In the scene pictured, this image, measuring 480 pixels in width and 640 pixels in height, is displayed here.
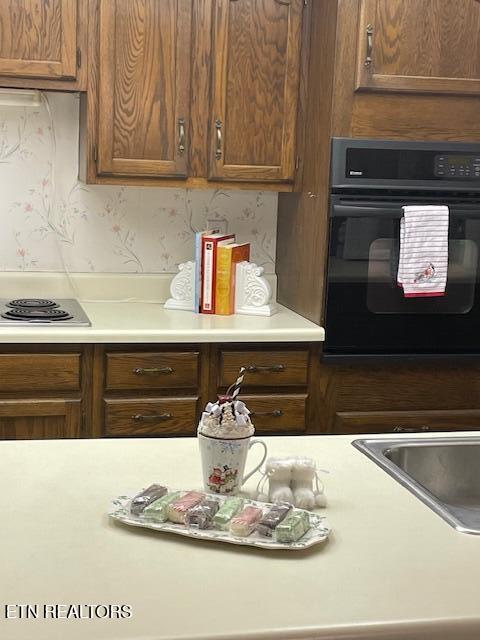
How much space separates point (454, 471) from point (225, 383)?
4.47 ft

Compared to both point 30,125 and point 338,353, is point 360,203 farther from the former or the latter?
point 30,125

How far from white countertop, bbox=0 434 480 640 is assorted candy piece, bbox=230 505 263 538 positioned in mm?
25

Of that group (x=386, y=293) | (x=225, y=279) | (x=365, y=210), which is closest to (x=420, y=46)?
A: (x=365, y=210)

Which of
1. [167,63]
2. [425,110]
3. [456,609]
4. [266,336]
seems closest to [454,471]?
[456,609]

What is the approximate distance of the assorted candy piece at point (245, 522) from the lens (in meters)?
1.35

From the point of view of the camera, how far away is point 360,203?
318 cm

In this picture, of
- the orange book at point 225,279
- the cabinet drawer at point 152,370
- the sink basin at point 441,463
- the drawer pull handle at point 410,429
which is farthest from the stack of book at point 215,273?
the sink basin at point 441,463

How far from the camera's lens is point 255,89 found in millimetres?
3336

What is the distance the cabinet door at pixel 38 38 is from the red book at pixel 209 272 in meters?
0.73

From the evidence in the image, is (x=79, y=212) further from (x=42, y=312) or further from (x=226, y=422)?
(x=226, y=422)

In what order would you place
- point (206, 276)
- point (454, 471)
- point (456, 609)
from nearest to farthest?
point (456, 609) < point (454, 471) < point (206, 276)

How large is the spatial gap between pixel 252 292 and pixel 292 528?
2141 millimetres

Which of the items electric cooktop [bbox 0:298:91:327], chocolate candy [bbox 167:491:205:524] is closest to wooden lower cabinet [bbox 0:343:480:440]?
electric cooktop [bbox 0:298:91:327]

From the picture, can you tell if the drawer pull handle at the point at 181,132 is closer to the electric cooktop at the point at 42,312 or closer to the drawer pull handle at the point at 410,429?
the electric cooktop at the point at 42,312
